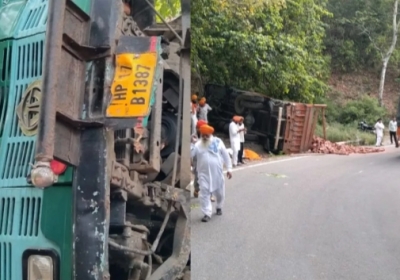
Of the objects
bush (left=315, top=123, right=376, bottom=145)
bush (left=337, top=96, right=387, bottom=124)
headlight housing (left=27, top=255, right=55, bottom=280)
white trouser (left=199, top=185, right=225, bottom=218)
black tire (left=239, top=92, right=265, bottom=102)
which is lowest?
headlight housing (left=27, top=255, right=55, bottom=280)

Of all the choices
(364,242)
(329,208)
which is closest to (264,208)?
(329,208)

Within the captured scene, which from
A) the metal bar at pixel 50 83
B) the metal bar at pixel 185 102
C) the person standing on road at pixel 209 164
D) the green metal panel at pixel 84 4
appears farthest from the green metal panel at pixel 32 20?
the person standing on road at pixel 209 164

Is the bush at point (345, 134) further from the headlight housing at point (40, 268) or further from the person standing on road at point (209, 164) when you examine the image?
the person standing on road at point (209, 164)

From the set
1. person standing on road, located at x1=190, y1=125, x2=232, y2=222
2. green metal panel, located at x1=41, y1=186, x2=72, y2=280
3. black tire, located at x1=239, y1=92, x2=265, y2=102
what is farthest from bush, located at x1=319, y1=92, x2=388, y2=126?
person standing on road, located at x1=190, y1=125, x2=232, y2=222

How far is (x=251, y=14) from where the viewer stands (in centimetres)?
224

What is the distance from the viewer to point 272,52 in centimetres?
200

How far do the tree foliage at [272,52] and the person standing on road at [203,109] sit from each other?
0.08 m

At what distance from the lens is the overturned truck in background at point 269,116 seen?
1.95 metres

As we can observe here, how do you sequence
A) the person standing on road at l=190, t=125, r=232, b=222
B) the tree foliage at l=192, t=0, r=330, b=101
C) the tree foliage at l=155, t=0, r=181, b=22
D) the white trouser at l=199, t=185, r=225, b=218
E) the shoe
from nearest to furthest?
the tree foliage at l=192, t=0, r=330, b=101, the tree foliage at l=155, t=0, r=181, b=22, the shoe, the white trouser at l=199, t=185, r=225, b=218, the person standing on road at l=190, t=125, r=232, b=222

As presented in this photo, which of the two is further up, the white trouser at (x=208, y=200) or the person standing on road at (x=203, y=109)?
the person standing on road at (x=203, y=109)

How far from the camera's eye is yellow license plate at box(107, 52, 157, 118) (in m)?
1.48

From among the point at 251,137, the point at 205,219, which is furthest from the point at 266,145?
the point at 205,219

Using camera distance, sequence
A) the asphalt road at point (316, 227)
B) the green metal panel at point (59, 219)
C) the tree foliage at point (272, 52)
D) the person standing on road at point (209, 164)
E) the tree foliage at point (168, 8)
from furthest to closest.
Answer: the person standing on road at point (209, 164), the tree foliage at point (168, 8), the tree foliage at point (272, 52), the asphalt road at point (316, 227), the green metal panel at point (59, 219)

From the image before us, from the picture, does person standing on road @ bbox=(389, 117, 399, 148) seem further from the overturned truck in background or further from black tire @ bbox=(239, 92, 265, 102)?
black tire @ bbox=(239, 92, 265, 102)
